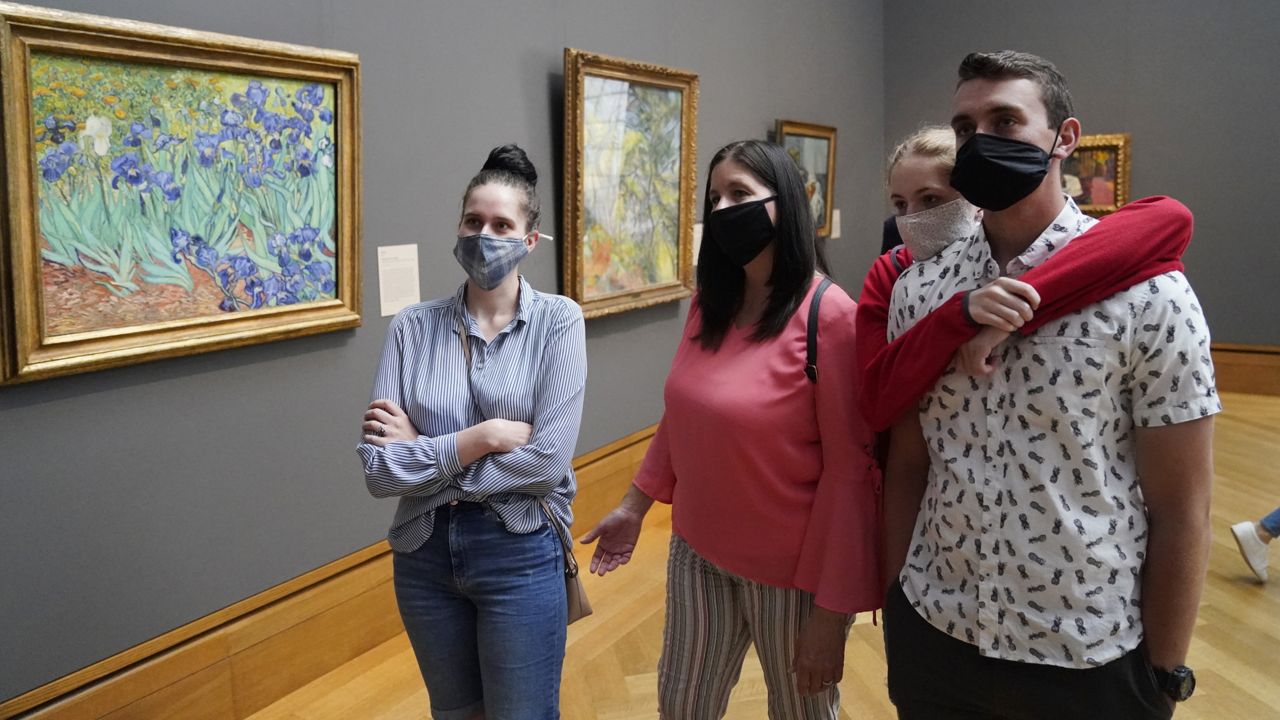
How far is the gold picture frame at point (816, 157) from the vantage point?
8484mm

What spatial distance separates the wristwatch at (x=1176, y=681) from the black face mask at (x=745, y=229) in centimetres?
133

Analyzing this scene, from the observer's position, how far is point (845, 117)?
10070mm

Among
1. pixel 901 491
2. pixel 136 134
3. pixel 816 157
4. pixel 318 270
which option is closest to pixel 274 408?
pixel 318 270

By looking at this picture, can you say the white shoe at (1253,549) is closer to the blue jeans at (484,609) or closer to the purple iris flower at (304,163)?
the blue jeans at (484,609)

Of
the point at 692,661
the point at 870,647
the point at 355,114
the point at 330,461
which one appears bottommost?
the point at 870,647

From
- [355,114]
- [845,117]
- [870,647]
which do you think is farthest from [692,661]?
[845,117]

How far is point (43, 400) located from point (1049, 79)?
332cm

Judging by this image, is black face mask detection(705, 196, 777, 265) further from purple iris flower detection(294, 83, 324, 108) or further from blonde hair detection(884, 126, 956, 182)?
purple iris flower detection(294, 83, 324, 108)

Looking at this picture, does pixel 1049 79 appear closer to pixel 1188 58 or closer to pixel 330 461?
pixel 330 461

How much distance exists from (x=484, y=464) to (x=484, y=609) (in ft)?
1.34

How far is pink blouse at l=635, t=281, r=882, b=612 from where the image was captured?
229 centimetres

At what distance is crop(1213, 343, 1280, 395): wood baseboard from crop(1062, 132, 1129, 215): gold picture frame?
1939mm

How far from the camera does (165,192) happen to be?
3.48m

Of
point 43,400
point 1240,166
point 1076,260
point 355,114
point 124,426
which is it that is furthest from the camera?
point 1240,166
